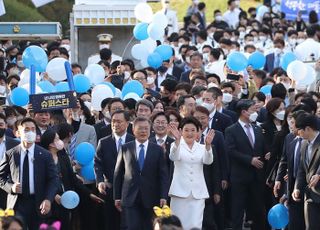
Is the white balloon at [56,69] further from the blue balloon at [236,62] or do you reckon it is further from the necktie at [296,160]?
the necktie at [296,160]

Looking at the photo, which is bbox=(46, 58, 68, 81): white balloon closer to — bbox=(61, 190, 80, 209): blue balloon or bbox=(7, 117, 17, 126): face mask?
bbox=(7, 117, 17, 126): face mask

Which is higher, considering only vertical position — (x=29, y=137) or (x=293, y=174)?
(x=29, y=137)

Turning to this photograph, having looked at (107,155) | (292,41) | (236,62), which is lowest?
(107,155)

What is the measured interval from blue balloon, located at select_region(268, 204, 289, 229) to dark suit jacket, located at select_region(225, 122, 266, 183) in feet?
3.82

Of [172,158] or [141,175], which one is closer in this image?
[172,158]

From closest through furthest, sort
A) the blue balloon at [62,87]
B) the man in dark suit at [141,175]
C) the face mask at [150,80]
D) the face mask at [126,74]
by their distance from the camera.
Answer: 1. the man in dark suit at [141,175]
2. the blue balloon at [62,87]
3. the face mask at [150,80]
4. the face mask at [126,74]

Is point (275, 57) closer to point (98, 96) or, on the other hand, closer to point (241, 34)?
point (241, 34)

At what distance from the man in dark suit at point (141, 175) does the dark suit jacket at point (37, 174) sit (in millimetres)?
983

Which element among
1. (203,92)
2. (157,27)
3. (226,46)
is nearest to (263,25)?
(226,46)

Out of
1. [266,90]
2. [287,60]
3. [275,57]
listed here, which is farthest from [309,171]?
[275,57]

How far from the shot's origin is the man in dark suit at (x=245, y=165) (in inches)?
722

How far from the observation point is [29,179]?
53.3 feet

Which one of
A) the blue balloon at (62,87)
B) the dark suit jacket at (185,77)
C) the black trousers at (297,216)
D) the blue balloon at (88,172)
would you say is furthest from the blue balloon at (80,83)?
the black trousers at (297,216)

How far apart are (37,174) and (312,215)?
3543 mm
